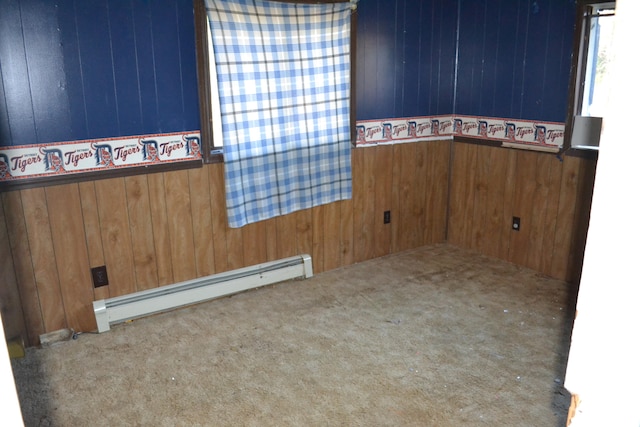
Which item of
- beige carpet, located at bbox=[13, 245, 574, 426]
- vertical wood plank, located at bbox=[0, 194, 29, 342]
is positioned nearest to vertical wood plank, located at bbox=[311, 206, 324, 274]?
beige carpet, located at bbox=[13, 245, 574, 426]

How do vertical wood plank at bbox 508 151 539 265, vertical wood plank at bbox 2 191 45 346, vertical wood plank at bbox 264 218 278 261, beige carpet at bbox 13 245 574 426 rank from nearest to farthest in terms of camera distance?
beige carpet at bbox 13 245 574 426 < vertical wood plank at bbox 2 191 45 346 < vertical wood plank at bbox 264 218 278 261 < vertical wood plank at bbox 508 151 539 265

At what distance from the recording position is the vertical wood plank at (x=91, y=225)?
114 inches

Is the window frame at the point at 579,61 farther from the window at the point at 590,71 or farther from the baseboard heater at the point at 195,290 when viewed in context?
the baseboard heater at the point at 195,290

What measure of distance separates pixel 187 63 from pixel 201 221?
960mm

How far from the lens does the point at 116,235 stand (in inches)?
120

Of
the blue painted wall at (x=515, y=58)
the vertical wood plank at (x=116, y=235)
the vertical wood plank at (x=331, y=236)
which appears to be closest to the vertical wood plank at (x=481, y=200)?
the blue painted wall at (x=515, y=58)

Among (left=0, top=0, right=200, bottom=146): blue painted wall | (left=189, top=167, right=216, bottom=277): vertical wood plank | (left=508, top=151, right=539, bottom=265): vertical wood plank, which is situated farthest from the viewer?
(left=508, top=151, right=539, bottom=265): vertical wood plank

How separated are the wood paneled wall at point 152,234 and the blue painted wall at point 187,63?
333mm

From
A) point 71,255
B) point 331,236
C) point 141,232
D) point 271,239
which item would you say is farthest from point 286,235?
point 71,255

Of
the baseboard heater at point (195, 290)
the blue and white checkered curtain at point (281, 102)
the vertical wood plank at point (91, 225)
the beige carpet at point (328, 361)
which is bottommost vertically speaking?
the beige carpet at point (328, 361)

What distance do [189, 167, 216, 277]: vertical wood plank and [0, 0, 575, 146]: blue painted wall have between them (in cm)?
32

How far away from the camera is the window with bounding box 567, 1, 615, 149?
3266mm

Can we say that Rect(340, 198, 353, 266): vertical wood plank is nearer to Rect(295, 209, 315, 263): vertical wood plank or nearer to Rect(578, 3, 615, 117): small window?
Rect(295, 209, 315, 263): vertical wood plank

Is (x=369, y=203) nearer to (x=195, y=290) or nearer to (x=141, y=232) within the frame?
(x=195, y=290)
